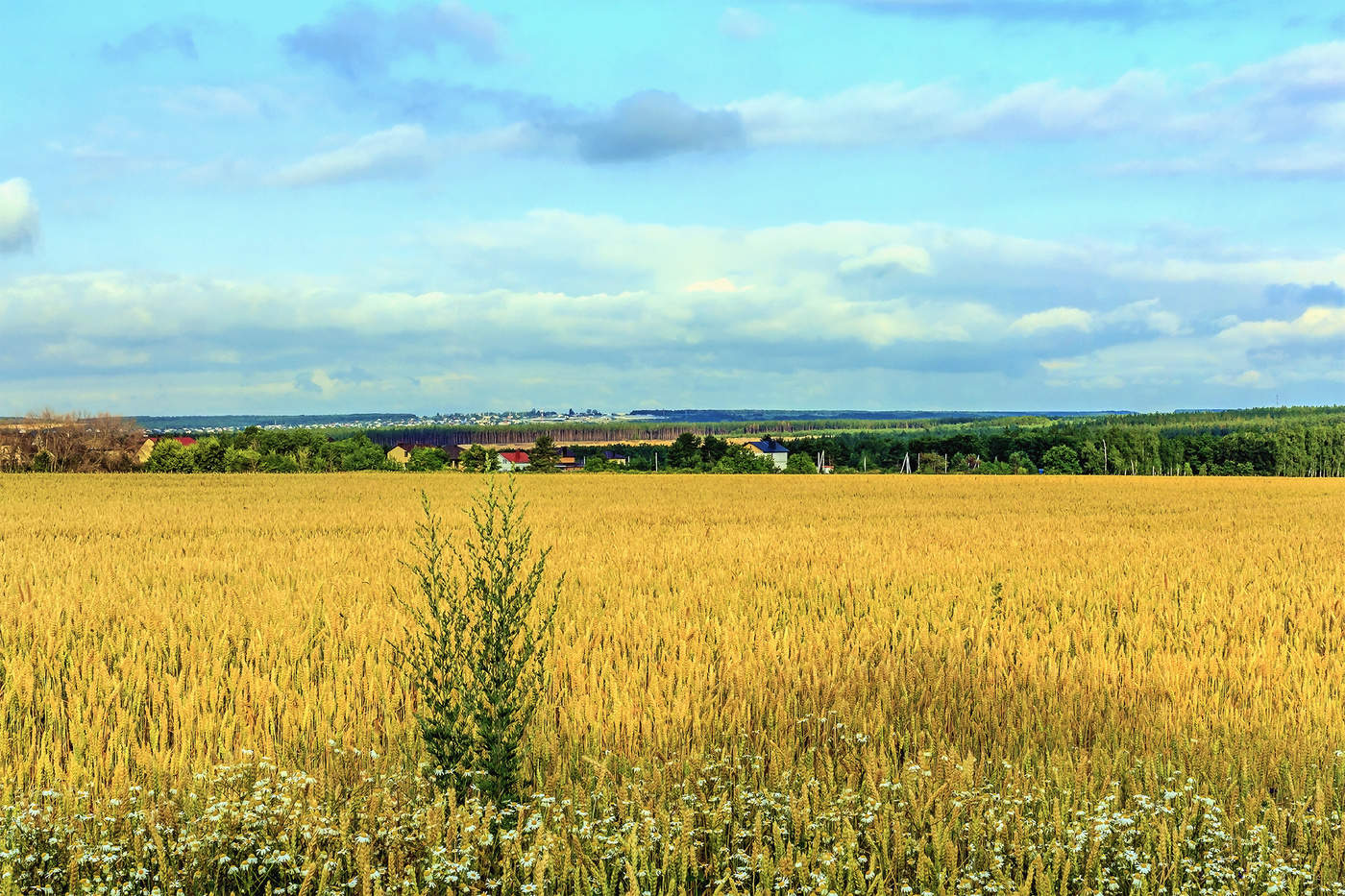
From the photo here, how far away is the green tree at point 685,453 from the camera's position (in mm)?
87438

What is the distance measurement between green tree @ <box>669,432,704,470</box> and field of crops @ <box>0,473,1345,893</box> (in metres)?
71.8

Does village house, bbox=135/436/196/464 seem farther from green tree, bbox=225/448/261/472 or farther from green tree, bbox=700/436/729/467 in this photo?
green tree, bbox=700/436/729/467

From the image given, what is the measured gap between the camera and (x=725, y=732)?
20.9 ft

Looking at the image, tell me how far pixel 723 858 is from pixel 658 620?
5302 millimetres

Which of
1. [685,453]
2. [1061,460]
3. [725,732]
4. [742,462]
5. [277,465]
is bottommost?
[1061,460]

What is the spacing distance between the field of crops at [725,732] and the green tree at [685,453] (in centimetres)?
7181

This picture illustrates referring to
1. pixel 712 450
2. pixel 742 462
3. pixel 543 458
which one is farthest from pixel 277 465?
pixel 712 450

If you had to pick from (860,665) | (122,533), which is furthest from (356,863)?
(122,533)

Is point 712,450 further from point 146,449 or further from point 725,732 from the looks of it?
point 725,732

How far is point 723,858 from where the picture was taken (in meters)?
4.60

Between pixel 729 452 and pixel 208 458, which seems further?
pixel 729 452

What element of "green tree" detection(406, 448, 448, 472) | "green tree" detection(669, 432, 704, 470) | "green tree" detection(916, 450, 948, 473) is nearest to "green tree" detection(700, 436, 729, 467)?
"green tree" detection(669, 432, 704, 470)

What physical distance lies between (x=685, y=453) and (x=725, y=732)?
8608 cm

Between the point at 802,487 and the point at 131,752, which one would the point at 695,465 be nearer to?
the point at 802,487
